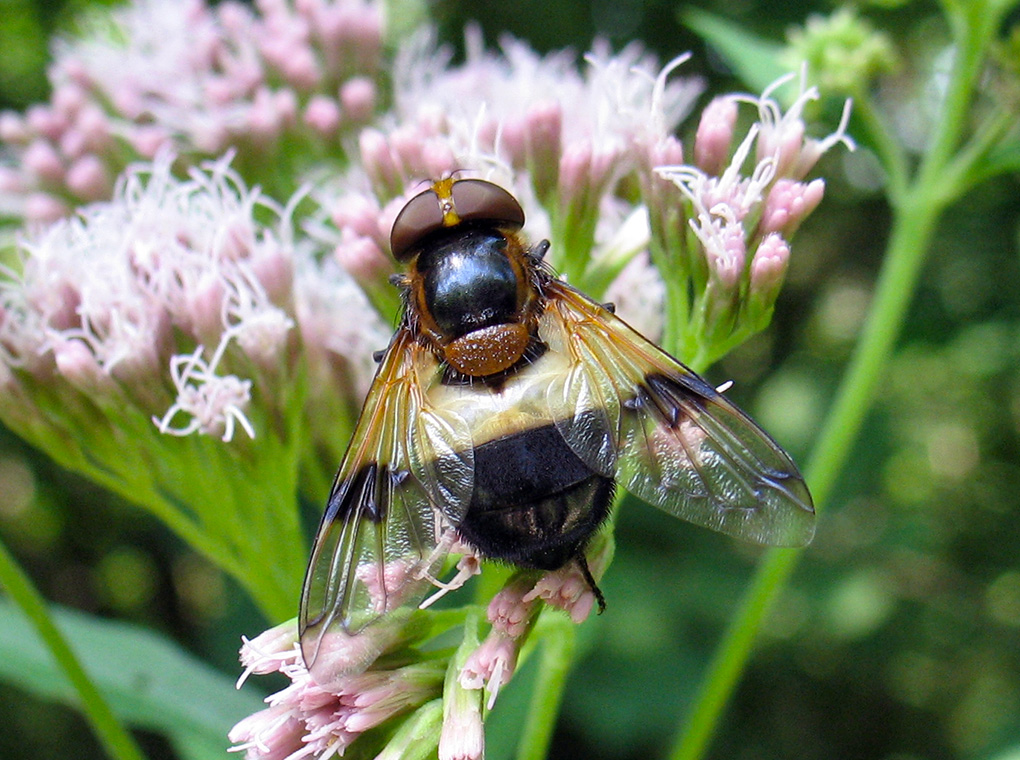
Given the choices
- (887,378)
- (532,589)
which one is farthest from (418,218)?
(887,378)

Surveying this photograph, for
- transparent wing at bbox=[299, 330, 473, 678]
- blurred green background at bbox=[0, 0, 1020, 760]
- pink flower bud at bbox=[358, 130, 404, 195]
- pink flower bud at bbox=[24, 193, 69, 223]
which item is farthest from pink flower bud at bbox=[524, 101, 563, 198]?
blurred green background at bbox=[0, 0, 1020, 760]

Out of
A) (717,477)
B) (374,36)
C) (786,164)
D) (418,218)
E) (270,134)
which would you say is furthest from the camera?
(374,36)

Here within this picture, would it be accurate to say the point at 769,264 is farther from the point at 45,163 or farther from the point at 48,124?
the point at 48,124

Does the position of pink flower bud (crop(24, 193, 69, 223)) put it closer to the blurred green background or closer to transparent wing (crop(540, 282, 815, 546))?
the blurred green background

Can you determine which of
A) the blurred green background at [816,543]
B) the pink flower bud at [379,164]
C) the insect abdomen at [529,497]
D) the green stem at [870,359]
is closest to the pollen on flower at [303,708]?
the insect abdomen at [529,497]

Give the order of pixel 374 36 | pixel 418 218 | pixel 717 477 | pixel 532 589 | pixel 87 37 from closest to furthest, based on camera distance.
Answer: pixel 717 477 < pixel 532 589 < pixel 418 218 < pixel 374 36 < pixel 87 37

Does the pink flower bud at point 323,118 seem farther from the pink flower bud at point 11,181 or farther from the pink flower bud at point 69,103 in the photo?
the pink flower bud at point 11,181

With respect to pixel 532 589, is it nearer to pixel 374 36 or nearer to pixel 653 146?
pixel 653 146
